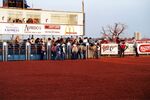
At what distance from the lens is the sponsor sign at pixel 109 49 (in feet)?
149

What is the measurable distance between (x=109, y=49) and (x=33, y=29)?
28.5ft

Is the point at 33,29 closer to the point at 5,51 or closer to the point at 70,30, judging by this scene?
the point at 70,30

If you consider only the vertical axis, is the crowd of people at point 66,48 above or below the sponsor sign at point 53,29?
below

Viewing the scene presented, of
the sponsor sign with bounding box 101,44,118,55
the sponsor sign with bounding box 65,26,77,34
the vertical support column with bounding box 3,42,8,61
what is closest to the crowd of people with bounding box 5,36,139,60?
the vertical support column with bounding box 3,42,8,61

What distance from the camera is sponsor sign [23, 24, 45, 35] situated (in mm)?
41000

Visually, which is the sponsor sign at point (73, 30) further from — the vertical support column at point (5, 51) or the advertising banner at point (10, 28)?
the vertical support column at point (5, 51)

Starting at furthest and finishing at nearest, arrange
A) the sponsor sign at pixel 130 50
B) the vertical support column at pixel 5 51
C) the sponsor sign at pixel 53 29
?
the sponsor sign at pixel 130 50
the sponsor sign at pixel 53 29
the vertical support column at pixel 5 51

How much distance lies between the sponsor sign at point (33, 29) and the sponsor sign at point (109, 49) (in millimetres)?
6921

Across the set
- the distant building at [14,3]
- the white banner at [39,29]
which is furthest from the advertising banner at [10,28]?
the distant building at [14,3]

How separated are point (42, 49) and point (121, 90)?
2321 cm

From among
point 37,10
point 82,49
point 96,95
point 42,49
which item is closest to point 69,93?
point 96,95

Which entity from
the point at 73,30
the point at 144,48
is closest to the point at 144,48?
the point at 144,48

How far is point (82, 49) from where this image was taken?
39094 mm

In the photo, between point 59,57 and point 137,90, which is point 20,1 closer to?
point 59,57
